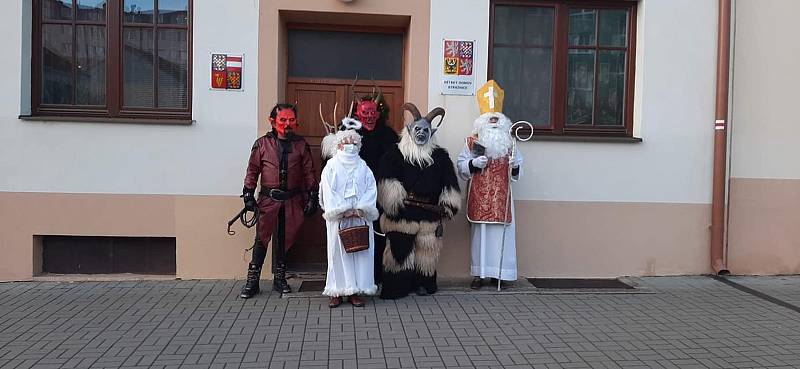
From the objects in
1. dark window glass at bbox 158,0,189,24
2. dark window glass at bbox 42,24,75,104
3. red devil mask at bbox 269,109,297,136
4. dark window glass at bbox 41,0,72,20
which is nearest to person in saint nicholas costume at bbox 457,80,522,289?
red devil mask at bbox 269,109,297,136

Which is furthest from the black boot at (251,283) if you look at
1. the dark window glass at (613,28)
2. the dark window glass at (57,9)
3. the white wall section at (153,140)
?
the dark window glass at (613,28)

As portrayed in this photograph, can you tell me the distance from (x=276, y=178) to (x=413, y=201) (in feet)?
4.53

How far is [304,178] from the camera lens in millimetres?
6605

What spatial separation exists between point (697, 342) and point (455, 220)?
2846mm

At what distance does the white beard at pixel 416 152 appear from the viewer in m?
6.44

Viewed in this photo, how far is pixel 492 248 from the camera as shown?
273 inches

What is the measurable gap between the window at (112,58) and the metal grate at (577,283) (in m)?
4.41

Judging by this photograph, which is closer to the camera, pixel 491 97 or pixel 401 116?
pixel 491 97

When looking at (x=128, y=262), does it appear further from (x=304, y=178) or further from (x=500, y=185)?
(x=500, y=185)

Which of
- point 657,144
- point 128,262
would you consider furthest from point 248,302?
point 657,144

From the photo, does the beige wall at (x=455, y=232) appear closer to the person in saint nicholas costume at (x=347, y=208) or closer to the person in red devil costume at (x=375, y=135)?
the person in red devil costume at (x=375, y=135)

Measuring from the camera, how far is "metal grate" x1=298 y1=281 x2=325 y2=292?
6887 mm

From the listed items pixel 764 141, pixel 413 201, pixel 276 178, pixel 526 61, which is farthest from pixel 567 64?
pixel 276 178

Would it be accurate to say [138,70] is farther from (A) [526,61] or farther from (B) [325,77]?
(A) [526,61]
